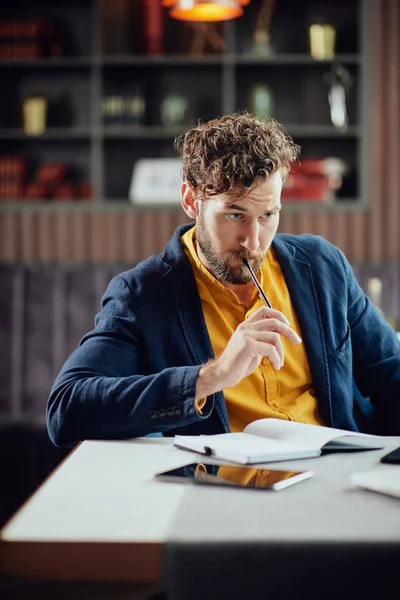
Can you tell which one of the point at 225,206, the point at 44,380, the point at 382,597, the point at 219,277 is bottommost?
the point at 44,380

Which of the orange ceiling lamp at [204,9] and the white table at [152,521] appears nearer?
the white table at [152,521]

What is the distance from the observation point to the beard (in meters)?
1.70

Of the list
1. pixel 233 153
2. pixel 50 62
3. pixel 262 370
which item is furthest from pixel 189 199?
pixel 50 62

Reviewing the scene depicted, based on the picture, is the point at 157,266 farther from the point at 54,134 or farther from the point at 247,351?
the point at 54,134

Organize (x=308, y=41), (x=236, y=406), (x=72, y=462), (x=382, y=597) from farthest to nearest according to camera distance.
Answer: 1. (x=308, y=41)
2. (x=236, y=406)
3. (x=72, y=462)
4. (x=382, y=597)

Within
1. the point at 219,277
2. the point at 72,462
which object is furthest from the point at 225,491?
the point at 219,277

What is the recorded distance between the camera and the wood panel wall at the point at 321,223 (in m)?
4.57

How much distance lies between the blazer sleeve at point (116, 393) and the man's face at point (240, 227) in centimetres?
21

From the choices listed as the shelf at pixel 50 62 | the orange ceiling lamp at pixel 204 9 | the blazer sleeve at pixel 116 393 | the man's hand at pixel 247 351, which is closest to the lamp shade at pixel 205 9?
the orange ceiling lamp at pixel 204 9

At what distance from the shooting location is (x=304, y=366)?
1.74 m

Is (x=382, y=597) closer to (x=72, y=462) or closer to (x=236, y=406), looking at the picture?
(x=72, y=462)

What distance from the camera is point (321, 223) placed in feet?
15.2

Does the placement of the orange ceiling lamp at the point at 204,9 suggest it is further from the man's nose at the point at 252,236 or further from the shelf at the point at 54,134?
the man's nose at the point at 252,236

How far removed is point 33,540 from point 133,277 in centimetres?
93
